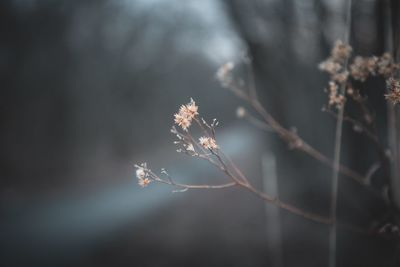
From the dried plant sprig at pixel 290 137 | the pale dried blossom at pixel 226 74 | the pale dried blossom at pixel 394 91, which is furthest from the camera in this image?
the pale dried blossom at pixel 226 74

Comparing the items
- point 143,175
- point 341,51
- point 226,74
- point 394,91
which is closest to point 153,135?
point 226,74

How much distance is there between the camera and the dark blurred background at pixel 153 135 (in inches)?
129

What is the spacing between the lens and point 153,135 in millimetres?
17750

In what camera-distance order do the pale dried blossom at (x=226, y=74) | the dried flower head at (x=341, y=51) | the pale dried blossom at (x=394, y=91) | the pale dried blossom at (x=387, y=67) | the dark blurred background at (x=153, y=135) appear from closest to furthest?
1. the pale dried blossom at (x=394, y=91)
2. the pale dried blossom at (x=387, y=67)
3. the dried flower head at (x=341, y=51)
4. the pale dried blossom at (x=226, y=74)
5. the dark blurred background at (x=153, y=135)

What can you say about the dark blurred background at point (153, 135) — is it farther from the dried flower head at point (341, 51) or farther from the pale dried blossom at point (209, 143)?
the pale dried blossom at point (209, 143)

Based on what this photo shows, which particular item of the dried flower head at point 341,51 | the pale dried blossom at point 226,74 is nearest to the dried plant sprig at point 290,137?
the pale dried blossom at point 226,74

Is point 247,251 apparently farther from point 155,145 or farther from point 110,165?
point 155,145

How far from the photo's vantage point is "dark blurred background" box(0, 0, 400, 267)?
328 cm

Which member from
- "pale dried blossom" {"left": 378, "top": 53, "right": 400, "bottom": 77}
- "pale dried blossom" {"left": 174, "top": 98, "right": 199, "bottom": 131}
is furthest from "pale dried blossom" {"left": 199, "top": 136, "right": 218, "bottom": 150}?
"pale dried blossom" {"left": 378, "top": 53, "right": 400, "bottom": 77}

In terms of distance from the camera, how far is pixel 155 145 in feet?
58.2

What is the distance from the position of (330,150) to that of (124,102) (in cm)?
1058

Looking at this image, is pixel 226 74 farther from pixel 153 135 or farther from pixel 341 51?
pixel 153 135

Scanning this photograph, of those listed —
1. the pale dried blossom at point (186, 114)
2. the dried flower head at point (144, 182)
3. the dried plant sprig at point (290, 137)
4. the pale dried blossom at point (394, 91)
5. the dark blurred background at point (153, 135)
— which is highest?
the dark blurred background at point (153, 135)

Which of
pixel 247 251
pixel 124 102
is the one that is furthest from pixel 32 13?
pixel 247 251
